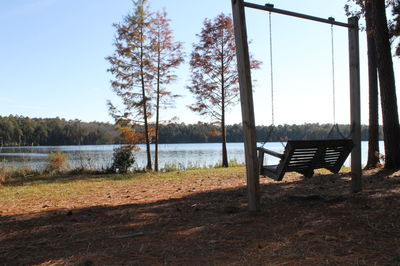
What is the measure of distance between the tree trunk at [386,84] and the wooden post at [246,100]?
464 cm

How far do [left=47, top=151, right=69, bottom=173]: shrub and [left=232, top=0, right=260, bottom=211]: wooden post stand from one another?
11.3 meters

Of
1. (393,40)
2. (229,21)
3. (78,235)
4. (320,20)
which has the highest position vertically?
(229,21)

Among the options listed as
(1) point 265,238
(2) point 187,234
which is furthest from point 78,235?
(1) point 265,238

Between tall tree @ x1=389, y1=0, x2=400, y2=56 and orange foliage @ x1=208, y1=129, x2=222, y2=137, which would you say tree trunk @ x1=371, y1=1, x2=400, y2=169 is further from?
orange foliage @ x1=208, y1=129, x2=222, y2=137

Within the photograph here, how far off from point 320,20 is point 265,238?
11.5 feet

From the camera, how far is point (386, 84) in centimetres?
767

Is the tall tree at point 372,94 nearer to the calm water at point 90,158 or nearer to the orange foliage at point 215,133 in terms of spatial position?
the calm water at point 90,158

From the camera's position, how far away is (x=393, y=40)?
9.73 meters

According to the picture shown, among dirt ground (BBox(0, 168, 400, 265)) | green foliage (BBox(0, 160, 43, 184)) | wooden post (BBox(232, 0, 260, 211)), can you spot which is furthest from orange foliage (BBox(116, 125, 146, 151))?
wooden post (BBox(232, 0, 260, 211))

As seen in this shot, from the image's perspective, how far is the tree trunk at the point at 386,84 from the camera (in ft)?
25.0

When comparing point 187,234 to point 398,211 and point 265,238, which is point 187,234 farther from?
point 398,211

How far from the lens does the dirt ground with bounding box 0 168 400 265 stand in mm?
2812

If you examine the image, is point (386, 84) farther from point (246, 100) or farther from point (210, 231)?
point (210, 231)

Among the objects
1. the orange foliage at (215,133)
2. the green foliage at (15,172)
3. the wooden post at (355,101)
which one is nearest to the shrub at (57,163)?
the green foliage at (15,172)
